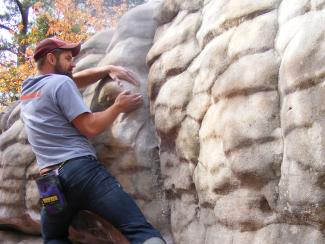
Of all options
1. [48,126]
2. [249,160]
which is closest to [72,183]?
[48,126]

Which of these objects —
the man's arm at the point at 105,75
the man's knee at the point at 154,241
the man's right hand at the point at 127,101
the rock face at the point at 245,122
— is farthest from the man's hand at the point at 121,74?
the man's knee at the point at 154,241

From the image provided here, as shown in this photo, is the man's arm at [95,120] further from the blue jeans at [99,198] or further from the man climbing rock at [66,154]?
the blue jeans at [99,198]

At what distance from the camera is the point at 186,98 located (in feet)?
11.7

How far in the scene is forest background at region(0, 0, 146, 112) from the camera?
1341cm

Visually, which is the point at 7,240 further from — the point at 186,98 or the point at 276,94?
the point at 276,94

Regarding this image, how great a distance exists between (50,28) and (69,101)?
1019 cm

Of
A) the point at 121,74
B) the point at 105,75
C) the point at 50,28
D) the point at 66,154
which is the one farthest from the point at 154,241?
the point at 50,28

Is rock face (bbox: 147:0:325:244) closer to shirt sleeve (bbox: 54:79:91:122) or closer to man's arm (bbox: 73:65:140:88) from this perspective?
man's arm (bbox: 73:65:140:88)

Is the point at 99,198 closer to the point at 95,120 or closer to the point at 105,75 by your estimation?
the point at 95,120

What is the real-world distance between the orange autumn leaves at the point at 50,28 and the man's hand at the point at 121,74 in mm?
9244

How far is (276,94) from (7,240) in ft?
12.3

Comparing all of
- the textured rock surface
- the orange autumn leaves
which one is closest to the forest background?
the orange autumn leaves

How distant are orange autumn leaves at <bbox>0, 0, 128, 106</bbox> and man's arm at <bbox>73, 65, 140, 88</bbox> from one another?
909 cm

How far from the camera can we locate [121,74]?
4223 millimetres
